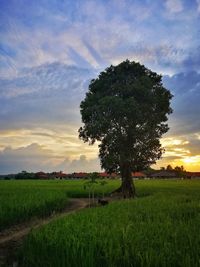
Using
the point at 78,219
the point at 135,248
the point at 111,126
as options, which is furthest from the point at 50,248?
the point at 111,126

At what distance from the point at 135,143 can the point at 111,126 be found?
3337 mm

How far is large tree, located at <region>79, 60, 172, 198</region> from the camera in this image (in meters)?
36.8

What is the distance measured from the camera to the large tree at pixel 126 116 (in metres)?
36.8

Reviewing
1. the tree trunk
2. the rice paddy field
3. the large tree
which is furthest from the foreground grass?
the tree trunk

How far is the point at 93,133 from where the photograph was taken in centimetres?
3788

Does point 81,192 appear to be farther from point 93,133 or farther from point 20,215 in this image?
point 20,215

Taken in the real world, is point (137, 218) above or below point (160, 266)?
above

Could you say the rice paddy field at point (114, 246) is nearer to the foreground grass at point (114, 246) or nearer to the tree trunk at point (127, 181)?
the foreground grass at point (114, 246)

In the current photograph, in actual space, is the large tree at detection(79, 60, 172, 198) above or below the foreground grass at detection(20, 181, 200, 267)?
above

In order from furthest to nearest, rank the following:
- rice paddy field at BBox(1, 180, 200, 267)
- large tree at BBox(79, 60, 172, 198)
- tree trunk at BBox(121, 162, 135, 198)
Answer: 1. tree trunk at BBox(121, 162, 135, 198)
2. large tree at BBox(79, 60, 172, 198)
3. rice paddy field at BBox(1, 180, 200, 267)

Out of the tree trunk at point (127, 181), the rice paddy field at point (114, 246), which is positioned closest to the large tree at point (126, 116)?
the tree trunk at point (127, 181)

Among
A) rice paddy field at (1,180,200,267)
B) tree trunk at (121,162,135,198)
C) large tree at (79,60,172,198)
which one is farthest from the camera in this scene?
tree trunk at (121,162,135,198)

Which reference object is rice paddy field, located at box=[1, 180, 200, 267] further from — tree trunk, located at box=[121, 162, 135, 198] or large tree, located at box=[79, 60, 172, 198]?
Result: tree trunk, located at box=[121, 162, 135, 198]

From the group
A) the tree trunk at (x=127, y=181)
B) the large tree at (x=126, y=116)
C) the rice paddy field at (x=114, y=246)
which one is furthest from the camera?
the tree trunk at (x=127, y=181)
